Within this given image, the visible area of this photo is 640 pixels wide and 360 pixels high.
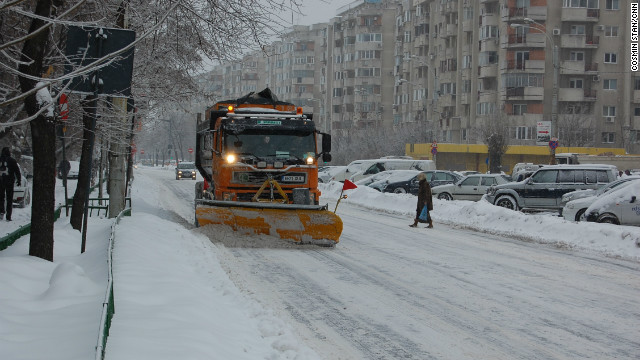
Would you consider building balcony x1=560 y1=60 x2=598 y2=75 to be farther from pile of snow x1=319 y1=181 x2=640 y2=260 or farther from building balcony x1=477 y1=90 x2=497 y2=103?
pile of snow x1=319 y1=181 x2=640 y2=260

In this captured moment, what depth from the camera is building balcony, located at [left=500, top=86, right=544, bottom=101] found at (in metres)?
77.6

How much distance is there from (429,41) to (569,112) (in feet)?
76.4

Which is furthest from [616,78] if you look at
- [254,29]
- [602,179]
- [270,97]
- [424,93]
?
[254,29]

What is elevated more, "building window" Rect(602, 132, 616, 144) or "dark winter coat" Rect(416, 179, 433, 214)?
"building window" Rect(602, 132, 616, 144)

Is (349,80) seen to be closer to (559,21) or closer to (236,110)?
(559,21)

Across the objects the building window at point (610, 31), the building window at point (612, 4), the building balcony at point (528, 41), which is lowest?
the building balcony at point (528, 41)

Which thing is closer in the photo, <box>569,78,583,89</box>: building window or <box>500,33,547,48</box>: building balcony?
<box>500,33,547,48</box>: building balcony

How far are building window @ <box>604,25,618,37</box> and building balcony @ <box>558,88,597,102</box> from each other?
19.7ft

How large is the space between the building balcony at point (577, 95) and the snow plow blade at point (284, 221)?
6762cm

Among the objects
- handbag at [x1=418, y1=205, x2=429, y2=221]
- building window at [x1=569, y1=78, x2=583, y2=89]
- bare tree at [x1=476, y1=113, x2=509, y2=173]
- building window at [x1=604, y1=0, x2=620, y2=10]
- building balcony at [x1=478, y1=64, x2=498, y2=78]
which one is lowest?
handbag at [x1=418, y1=205, x2=429, y2=221]

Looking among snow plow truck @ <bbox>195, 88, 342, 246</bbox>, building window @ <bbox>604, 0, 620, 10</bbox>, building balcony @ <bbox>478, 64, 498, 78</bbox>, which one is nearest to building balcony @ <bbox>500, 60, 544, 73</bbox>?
building balcony @ <bbox>478, 64, 498, 78</bbox>

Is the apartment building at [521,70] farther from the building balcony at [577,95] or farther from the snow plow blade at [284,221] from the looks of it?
the snow plow blade at [284,221]

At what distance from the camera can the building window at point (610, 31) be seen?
78500 mm

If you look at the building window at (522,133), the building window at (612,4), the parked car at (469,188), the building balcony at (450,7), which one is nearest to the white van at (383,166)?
the parked car at (469,188)
